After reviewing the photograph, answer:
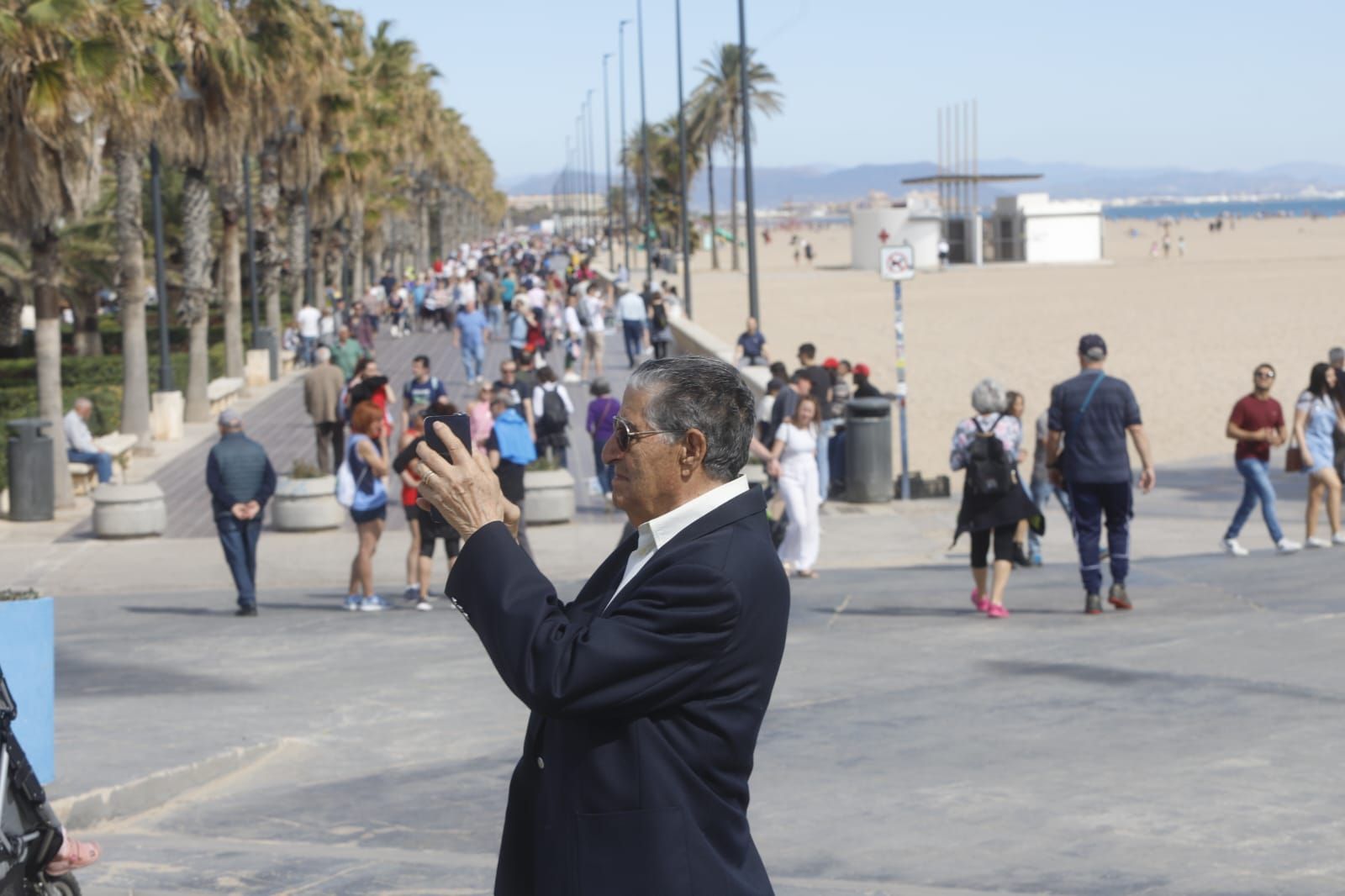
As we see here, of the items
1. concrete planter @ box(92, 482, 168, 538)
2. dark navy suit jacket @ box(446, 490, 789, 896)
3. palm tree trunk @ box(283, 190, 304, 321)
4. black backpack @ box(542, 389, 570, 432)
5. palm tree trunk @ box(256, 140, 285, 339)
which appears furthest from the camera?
palm tree trunk @ box(283, 190, 304, 321)

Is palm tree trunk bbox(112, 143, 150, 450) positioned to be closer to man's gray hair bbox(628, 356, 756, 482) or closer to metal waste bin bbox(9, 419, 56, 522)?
metal waste bin bbox(9, 419, 56, 522)

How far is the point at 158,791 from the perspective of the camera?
7.49 m

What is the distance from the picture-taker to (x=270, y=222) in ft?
128

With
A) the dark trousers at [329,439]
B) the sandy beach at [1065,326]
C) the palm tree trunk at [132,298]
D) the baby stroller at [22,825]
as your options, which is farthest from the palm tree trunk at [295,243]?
the baby stroller at [22,825]

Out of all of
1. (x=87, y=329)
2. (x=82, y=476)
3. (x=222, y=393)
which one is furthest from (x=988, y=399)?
(x=87, y=329)

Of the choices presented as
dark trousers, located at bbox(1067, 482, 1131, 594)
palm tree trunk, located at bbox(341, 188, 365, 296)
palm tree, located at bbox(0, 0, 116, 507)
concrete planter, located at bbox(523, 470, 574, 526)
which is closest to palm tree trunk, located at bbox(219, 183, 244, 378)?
palm tree, located at bbox(0, 0, 116, 507)

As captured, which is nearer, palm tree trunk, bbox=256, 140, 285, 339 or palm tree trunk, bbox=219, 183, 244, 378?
palm tree trunk, bbox=219, 183, 244, 378

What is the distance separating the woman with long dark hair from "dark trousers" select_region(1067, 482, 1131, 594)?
336cm

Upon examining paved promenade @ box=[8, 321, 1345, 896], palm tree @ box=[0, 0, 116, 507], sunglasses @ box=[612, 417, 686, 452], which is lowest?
paved promenade @ box=[8, 321, 1345, 896]

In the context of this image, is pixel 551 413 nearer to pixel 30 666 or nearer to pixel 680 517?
pixel 30 666

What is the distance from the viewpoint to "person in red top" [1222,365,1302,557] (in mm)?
13766

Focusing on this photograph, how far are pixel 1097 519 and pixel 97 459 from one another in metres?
13.2

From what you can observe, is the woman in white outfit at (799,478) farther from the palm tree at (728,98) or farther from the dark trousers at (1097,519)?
the palm tree at (728,98)

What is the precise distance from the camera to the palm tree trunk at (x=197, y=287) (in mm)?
29328
